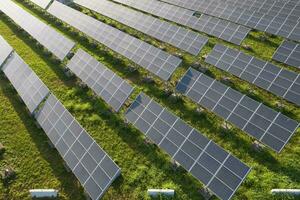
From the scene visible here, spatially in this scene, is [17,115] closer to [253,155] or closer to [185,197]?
[185,197]

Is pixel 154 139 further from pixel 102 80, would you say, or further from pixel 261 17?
pixel 261 17

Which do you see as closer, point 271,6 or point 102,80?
point 102,80

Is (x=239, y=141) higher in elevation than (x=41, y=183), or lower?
higher

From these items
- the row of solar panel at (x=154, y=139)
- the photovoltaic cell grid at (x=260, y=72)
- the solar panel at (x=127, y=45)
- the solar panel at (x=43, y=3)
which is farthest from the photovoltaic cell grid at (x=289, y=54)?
the solar panel at (x=43, y=3)

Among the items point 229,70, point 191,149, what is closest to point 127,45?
point 229,70

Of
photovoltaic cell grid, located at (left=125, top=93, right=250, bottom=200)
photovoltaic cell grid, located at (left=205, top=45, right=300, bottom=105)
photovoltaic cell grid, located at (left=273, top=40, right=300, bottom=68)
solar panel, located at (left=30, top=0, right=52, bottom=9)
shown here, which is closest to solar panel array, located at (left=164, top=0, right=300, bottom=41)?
photovoltaic cell grid, located at (left=273, top=40, right=300, bottom=68)

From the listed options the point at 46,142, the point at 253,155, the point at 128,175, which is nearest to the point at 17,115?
the point at 46,142

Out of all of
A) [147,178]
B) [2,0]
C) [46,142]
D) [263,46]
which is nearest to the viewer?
[147,178]
